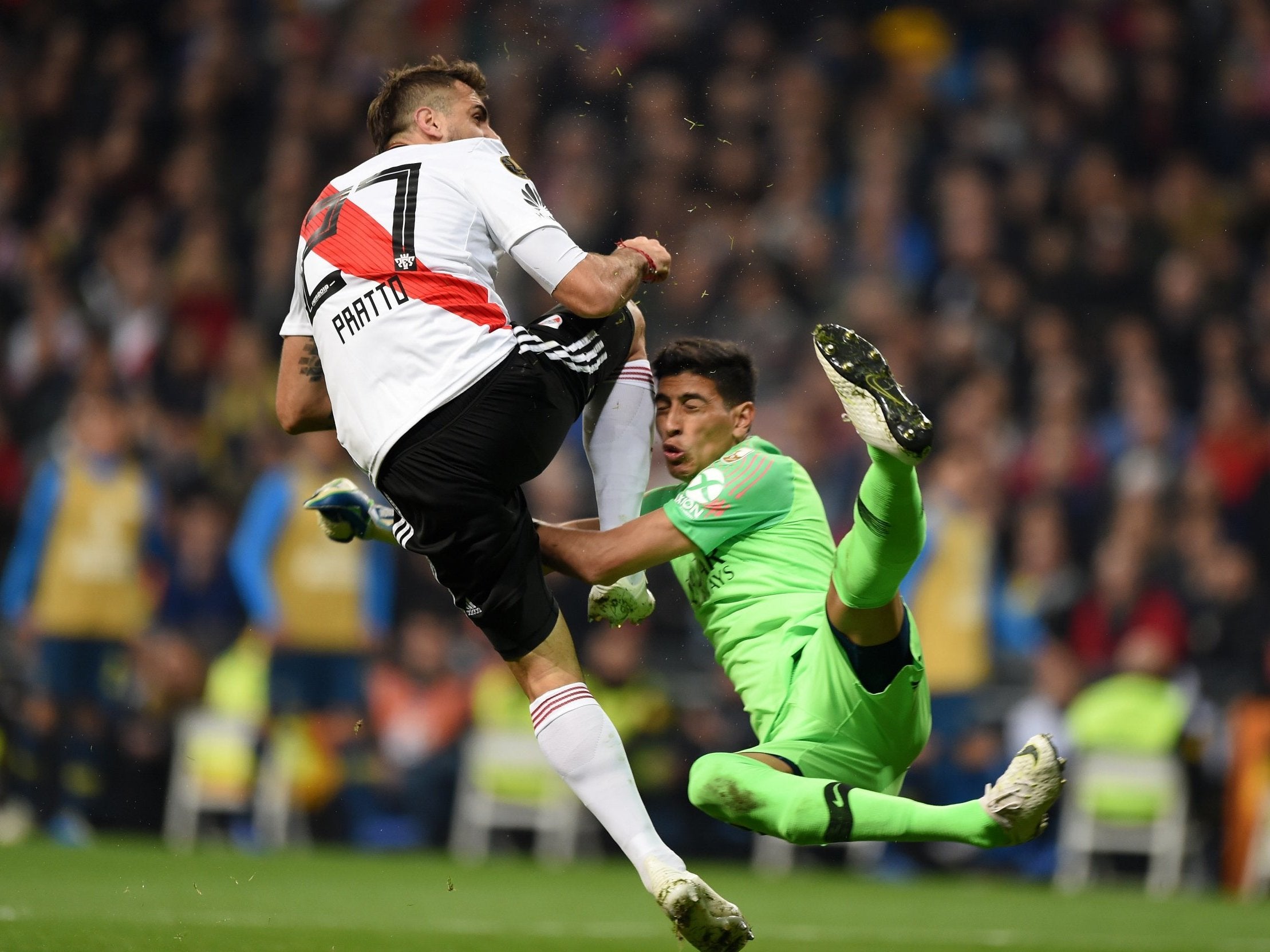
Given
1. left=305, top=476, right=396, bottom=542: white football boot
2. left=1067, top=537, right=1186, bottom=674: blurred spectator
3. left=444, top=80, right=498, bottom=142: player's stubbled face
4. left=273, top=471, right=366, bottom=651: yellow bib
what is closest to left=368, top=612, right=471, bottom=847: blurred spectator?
left=273, top=471, right=366, bottom=651: yellow bib

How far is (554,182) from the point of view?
38.6ft

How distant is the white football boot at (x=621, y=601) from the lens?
4.96m

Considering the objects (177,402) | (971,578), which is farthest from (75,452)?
(971,578)

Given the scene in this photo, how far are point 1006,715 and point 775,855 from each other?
1.55 m

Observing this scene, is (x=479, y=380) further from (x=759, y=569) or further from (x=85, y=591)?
(x=85, y=591)

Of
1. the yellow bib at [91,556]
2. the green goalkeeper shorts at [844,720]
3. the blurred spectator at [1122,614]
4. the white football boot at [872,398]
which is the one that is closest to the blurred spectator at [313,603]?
the yellow bib at [91,556]

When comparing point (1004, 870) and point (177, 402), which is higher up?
point (177, 402)

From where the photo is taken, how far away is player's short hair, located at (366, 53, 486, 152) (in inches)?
183

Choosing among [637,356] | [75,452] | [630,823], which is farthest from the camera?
[75,452]

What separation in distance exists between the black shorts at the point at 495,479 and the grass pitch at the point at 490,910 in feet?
5.59

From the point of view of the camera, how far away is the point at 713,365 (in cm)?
510

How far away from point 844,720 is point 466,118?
6.54 ft

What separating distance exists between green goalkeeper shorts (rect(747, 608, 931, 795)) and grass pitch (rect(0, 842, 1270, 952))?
1365 millimetres

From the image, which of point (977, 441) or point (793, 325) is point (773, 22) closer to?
point (793, 325)
